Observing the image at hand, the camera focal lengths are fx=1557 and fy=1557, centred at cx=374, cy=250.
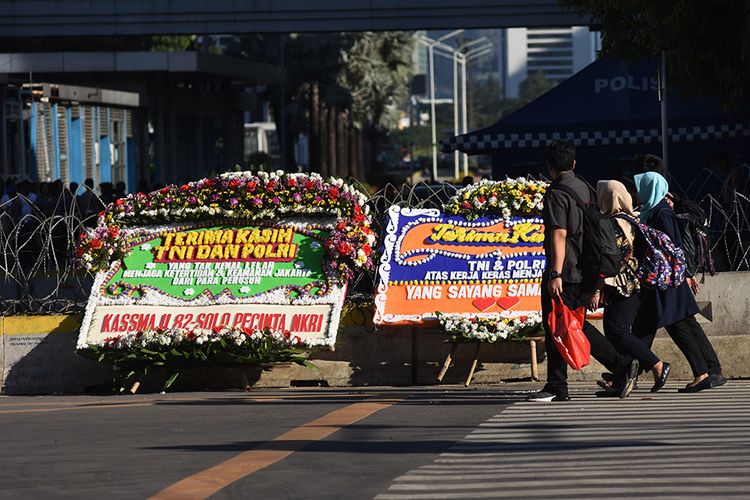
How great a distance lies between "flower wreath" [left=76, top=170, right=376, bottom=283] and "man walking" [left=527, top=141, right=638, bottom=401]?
9.68 feet

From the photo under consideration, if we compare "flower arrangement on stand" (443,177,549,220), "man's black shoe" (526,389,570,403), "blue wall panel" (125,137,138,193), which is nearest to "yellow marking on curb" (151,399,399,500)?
"man's black shoe" (526,389,570,403)

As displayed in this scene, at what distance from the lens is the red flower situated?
13.3 metres

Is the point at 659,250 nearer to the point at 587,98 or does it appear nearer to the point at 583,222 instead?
the point at 583,222

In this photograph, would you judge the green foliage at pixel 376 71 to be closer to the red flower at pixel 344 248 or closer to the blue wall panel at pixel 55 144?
the blue wall panel at pixel 55 144

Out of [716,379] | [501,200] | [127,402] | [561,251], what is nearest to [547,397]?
[561,251]

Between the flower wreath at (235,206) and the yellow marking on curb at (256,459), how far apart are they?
2.87 meters

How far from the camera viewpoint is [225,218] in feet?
45.7

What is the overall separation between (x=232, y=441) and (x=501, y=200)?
4.69 m

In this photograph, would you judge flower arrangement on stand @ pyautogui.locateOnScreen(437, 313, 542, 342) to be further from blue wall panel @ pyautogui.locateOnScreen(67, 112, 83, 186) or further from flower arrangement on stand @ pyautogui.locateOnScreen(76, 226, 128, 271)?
blue wall panel @ pyautogui.locateOnScreen(67, 112, 83, 186)

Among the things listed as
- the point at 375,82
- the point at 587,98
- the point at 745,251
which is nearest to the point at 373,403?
the point at 745,251

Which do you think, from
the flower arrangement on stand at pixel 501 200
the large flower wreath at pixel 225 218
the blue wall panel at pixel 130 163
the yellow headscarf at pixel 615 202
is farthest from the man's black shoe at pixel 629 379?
the blue wall panel at pixel 130 163

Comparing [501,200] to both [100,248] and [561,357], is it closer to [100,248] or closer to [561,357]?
[561,357]

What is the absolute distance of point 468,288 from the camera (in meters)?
13.3

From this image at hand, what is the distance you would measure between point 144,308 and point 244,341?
3.66 ft
